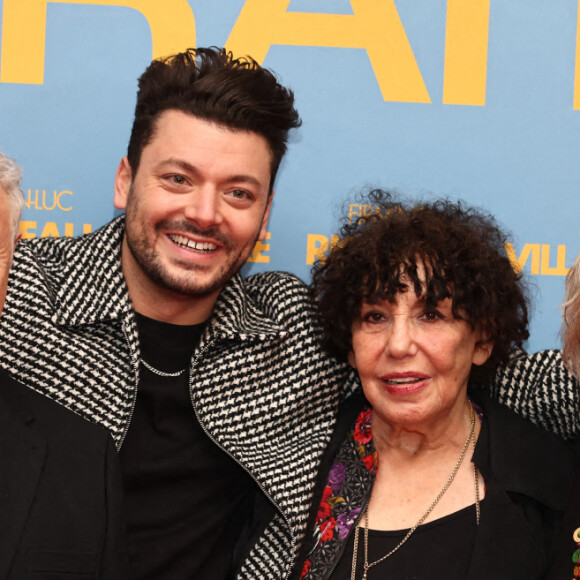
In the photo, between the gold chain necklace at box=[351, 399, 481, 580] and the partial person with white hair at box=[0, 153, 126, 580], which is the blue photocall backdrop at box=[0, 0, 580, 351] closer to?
the gold chain necklace at box=[351, 399, 481, 580]

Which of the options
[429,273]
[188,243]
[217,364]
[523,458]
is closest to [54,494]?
[217,364]

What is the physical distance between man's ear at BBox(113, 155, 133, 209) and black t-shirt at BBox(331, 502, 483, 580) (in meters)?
1.01

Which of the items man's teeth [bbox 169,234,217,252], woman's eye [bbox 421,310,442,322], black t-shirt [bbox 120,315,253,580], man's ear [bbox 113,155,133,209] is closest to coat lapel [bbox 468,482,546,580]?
woman's eye [bbox 421,310,442,322]

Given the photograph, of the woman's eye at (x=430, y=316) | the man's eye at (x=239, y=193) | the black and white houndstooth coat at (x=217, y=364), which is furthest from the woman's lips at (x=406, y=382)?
the man's eye at (x=239, y=193)

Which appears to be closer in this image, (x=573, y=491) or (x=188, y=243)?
(x=573, y=491)

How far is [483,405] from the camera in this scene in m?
2.00

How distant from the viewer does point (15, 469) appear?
5.17 feet

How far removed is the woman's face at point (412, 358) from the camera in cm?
185

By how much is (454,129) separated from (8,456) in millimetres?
1534

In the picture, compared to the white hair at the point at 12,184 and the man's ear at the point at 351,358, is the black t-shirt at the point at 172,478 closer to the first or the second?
the man's ear at the point at 351,358

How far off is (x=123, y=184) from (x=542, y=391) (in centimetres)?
117

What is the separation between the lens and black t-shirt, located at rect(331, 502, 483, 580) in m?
1.78

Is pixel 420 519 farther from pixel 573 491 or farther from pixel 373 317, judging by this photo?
pixel 373 317

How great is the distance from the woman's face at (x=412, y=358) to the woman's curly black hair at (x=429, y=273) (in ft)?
0.12
